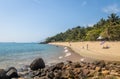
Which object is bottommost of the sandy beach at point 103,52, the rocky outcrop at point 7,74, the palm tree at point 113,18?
the rocky outcrop at point 7,74

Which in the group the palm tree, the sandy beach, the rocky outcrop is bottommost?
the rocky outcrop

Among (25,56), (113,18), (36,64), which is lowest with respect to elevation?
(25,56)

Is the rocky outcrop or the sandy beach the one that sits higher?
the sandy beach

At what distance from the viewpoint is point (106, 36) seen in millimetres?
64875

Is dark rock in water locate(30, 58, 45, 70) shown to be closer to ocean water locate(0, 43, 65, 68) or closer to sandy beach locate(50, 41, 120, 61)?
ocean water locate(0, 43, 65, 68)

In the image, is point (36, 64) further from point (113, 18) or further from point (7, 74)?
point (113, 18)

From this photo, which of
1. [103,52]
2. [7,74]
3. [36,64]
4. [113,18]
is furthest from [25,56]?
[113,18]

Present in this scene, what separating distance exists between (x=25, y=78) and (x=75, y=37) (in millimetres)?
96275

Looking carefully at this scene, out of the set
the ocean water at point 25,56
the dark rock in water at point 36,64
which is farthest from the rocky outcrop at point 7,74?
the ocean water at point 25,56

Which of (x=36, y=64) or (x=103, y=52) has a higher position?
(x=103, y=52)

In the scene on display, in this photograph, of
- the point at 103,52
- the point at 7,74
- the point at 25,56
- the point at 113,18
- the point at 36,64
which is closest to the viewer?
the point at 7,74

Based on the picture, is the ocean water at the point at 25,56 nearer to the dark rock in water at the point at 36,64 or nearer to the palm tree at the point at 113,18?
the dark rock in water at the point at 36,64

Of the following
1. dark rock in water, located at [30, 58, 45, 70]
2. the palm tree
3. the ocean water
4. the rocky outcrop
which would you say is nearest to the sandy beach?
the ocean water

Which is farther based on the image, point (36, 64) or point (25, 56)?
point (25, 56)
